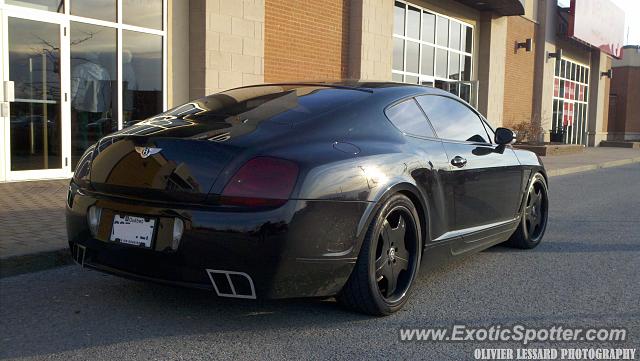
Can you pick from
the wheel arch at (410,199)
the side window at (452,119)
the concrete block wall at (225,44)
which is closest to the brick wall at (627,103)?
the concrete block wall at (225,44)

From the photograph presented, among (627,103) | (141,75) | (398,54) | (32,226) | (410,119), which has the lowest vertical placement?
(32,226)

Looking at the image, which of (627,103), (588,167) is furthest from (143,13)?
(627,103)

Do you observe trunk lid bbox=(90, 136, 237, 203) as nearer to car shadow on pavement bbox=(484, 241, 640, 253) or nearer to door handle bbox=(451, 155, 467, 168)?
door handle bbox=(451, 155, 467, 168)

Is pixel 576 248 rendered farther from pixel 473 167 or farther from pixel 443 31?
pixel 443 31

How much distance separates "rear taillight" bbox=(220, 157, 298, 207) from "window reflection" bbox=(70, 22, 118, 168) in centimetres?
709

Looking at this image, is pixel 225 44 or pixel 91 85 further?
pixel 225 44

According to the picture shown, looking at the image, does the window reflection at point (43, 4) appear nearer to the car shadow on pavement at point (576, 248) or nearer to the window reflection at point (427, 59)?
the car shadow on pavement at point (576, 248)

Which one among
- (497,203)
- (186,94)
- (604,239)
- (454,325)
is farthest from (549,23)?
(454,325)

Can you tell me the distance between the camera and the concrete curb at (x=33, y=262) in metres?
4.76

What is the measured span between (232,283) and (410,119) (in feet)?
6.22

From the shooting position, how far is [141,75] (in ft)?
35.0

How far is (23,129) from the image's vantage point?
9.04 meters

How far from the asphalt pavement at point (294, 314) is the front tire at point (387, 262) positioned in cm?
11

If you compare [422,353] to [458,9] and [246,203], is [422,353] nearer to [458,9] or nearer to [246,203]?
[246,203]
